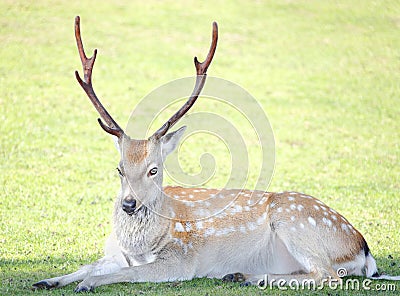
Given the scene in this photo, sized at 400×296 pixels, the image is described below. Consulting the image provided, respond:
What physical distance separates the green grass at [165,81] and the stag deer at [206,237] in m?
0.31

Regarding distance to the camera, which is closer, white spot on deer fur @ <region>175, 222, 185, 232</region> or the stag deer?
the stag deer

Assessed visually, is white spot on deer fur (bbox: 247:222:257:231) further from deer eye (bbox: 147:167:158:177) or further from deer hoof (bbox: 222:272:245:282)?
deer eye (bbox: 147:167:158:177)

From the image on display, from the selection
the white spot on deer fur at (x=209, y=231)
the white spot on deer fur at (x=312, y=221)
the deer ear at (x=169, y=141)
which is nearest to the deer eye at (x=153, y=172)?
the deer ear at (x=169, y=141)

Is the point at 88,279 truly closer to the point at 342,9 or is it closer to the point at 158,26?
the point at 158,26

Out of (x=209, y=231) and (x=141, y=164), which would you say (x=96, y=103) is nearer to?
(x=141, y=164)

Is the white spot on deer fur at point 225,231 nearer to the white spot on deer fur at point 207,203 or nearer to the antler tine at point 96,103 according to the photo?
the white spot on deer fur at point 207,203

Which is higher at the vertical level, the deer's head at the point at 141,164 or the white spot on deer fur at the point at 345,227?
the deer's head at the point at 141,164

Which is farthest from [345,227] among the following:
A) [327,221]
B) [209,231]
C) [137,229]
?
[137,229]

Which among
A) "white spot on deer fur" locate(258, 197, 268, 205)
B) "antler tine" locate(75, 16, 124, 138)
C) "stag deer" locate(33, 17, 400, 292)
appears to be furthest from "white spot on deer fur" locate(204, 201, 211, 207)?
"antler tine" locate(75, 16, 124, 138)

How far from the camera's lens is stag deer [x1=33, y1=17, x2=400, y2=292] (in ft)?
23.5

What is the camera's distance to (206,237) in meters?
7.61

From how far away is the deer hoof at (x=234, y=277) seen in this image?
727 cm

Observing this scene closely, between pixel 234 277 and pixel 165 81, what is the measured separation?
39.8ft

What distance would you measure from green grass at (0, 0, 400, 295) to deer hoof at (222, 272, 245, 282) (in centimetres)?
18
